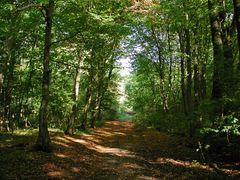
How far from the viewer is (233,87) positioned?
463 inches

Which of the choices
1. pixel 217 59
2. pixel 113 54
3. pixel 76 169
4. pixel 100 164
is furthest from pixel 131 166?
pixel 113 54

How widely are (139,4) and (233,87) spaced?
9.57m

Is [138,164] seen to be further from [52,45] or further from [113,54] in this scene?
[113,54]

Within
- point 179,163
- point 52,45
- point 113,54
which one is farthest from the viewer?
point 113,54

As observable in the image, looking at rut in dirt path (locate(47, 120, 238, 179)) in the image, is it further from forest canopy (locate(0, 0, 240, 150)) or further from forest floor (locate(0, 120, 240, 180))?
forest canopy (locate(0, 0, 240, 150))

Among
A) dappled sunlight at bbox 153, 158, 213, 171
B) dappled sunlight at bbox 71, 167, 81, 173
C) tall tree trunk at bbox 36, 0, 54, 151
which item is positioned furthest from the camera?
tall tree trunk at bbox 36, 0, 54, 151

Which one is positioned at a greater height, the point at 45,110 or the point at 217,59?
the point at 217,59

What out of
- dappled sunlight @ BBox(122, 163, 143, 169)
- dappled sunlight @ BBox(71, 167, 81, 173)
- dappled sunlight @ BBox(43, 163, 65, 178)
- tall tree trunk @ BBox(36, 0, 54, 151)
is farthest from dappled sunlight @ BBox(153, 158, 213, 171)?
tall tree trunk @ BBox(36, 0, 54, 151)

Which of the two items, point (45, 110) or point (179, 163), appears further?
point (45, 110)

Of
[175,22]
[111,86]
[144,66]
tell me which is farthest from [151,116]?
[175,22]

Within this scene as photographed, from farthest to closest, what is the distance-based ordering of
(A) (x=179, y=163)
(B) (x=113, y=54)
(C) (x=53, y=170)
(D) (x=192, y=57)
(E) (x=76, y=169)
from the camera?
(B) (x=113, y=54) < (D) (x=192, y=57) < (A) (x=179, y=163) < (E) (x=76, y=169) < (C) (x=53, y=170)

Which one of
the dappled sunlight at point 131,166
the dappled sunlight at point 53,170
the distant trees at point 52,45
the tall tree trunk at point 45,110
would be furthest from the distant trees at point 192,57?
the tall tree trunk at point 45,110

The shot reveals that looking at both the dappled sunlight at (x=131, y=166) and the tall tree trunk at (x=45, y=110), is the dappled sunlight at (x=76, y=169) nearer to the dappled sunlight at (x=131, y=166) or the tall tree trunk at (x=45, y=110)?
the dappled sunlight at (x=131, y=166)

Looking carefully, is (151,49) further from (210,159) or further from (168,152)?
(210,159)
